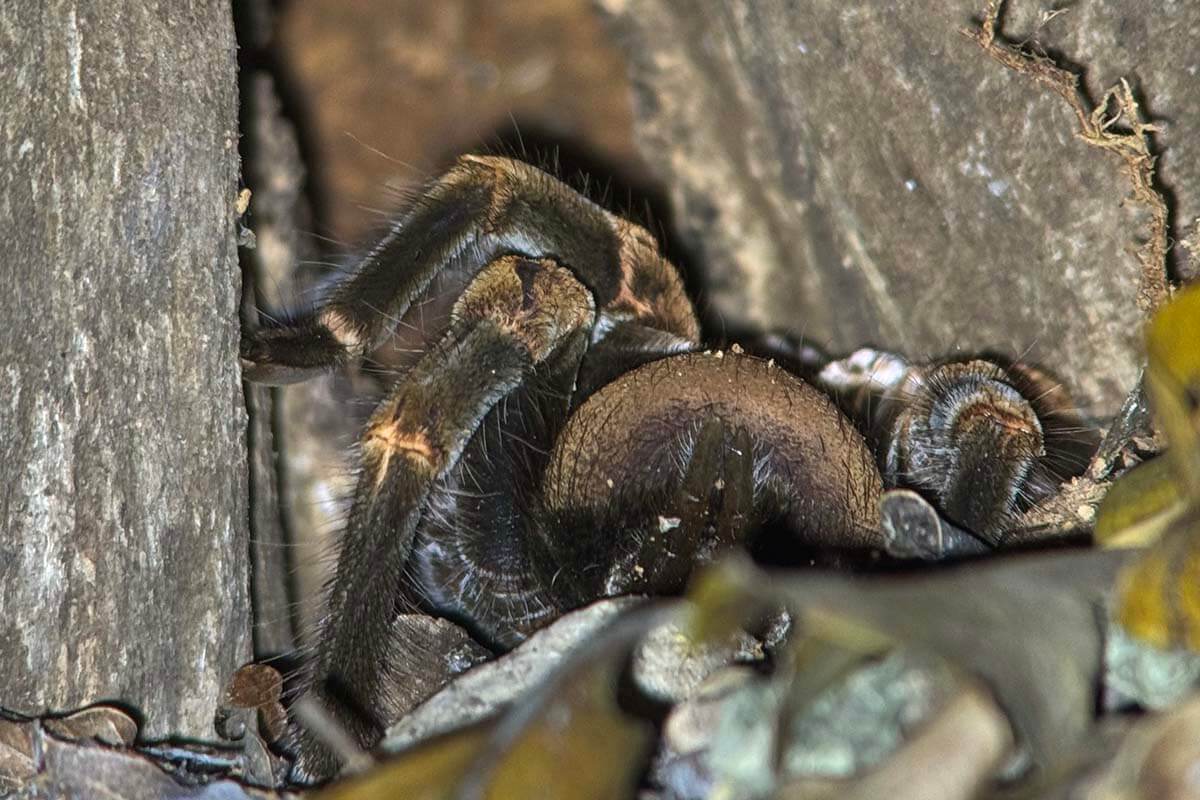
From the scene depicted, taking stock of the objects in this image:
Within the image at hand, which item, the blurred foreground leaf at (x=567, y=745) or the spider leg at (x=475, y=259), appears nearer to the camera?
the blurred foreground leaf at (x=567, y=745)

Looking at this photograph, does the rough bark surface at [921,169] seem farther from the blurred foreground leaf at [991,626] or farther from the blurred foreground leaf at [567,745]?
the blurred foreground leaf at [567,745]

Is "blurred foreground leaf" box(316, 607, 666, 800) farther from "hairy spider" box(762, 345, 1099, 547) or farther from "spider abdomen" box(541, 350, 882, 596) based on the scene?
"hairy spider" box(762, 345, 1099, 547)

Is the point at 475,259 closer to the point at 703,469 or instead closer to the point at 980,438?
the point at 703,469

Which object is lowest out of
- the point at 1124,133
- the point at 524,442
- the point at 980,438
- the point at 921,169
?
the point at 524,442

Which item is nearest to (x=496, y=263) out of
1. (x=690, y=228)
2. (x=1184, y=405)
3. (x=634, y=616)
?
(x=634, y=616)

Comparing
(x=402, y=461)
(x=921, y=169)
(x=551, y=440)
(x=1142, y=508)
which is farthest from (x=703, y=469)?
(x=921, y=169)

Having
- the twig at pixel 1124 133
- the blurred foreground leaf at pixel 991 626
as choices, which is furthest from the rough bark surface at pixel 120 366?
the twig at pixel 1124 133

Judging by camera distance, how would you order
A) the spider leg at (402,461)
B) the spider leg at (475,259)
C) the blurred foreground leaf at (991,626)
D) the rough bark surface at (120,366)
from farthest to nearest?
the spider leg at (475,259), the spider leg at (402,461), the rough bark surface at (120,366), the blurred foreground leaf at (991,626)
